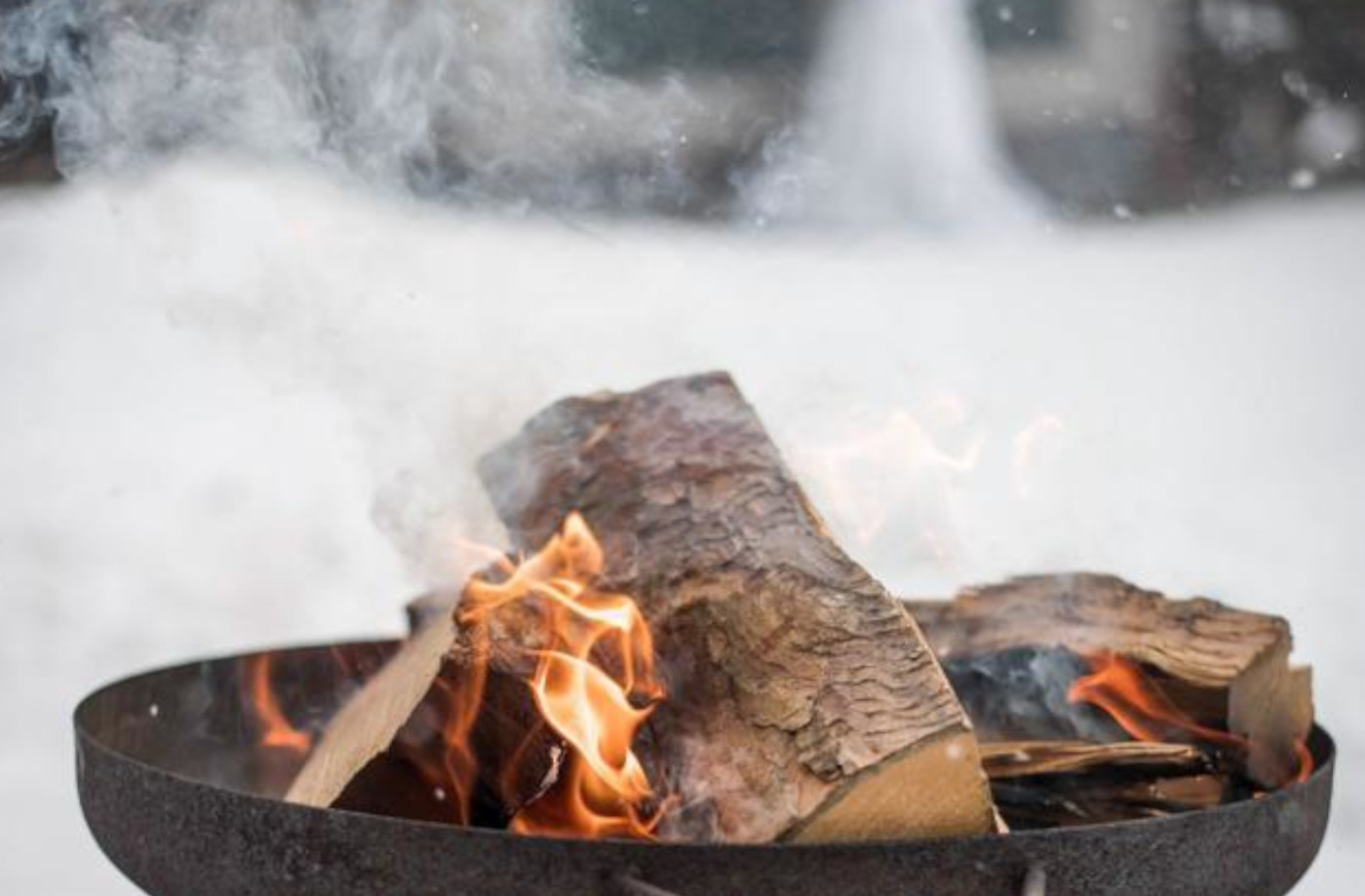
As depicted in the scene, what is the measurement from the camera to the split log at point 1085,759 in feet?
6.25

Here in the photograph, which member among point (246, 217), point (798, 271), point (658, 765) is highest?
point (658, 765)

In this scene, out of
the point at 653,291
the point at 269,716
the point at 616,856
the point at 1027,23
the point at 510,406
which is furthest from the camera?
the point at 1027,23

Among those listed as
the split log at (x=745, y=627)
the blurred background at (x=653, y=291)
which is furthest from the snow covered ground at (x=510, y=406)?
the split log at (x=745, y=627)

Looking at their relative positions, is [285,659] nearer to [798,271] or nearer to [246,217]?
[246,217]

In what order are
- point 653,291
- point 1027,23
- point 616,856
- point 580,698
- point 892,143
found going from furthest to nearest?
point 1027,23, point 892,143, point 653,291, point 580,698, point 616,856

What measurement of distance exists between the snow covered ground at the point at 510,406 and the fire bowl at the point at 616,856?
62 centimetres

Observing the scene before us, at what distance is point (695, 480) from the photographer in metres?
2.03

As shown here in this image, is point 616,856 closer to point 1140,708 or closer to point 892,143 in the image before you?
point 1140,708

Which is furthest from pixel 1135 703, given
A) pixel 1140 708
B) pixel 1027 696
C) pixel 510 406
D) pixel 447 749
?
pixel 510 406

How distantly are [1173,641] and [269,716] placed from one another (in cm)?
120

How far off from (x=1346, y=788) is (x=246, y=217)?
9.75 ft

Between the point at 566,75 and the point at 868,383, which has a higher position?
the point at 566,75

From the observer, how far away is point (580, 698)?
1.76 metres

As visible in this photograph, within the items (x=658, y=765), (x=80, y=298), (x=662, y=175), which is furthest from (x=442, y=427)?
(x=662, y=175)
